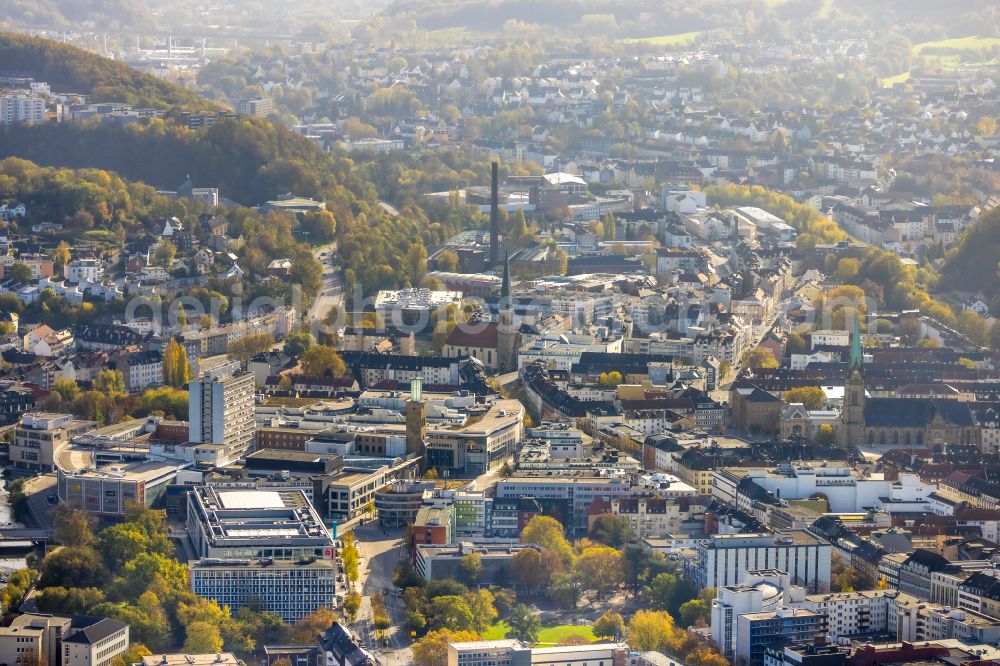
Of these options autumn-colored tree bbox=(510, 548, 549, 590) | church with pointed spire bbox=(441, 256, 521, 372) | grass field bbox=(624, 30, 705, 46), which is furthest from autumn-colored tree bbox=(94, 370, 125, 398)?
grass field bbox=(624, 30, 705, 46)

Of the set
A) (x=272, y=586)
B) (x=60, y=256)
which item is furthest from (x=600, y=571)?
(x=60, y=256)

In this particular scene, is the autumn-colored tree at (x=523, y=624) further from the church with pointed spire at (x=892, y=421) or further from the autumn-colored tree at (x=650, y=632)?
the church with pointed spire at (x=892, y=421)

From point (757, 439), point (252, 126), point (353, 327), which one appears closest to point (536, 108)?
point (252, 126)

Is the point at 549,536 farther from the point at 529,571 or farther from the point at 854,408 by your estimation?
the point at 854,408

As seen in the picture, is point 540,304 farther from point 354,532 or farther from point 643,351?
point 354,532

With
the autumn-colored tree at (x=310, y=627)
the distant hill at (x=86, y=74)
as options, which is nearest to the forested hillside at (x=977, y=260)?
the distant hill at (x=86, y=74)
